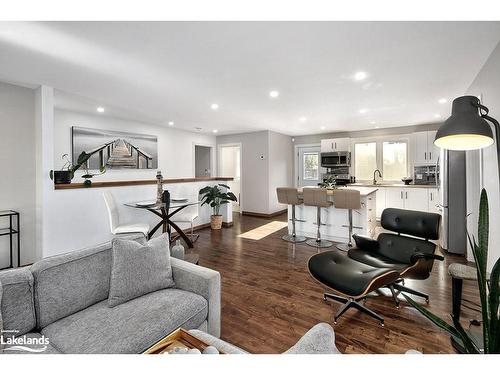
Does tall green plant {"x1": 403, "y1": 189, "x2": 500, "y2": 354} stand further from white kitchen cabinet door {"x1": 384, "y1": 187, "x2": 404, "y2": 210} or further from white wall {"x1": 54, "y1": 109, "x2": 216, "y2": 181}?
white wall {"x1": 54, "y1": 109, "x2": 216, "y2": 181}

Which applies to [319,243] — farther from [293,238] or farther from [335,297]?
[335,297]

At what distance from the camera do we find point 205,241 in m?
4.48

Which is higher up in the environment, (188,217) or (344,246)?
(188,217)

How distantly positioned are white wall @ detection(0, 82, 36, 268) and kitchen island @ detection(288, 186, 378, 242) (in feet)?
13.7

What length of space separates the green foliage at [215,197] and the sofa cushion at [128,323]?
346 cm

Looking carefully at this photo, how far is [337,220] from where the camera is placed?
14.3ft

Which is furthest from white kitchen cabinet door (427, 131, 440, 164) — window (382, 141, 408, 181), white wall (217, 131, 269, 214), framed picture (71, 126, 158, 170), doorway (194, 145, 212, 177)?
framed picture (71, 126, 158, 170)

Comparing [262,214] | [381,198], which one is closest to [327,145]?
[381,198]

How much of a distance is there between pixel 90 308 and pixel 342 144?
6.51m

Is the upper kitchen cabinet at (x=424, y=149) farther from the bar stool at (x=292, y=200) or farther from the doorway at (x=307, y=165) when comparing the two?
the bar stool at (x=292, y=200)

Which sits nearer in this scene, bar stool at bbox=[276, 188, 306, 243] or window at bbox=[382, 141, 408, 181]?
bar stool at bbox=[276, 188, 306, 243]

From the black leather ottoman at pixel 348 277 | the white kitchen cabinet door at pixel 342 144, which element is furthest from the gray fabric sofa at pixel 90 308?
the white kitchen cabinet door at pixel 342 144

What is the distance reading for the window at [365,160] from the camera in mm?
6473

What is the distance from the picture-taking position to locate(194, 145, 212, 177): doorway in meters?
7.81
